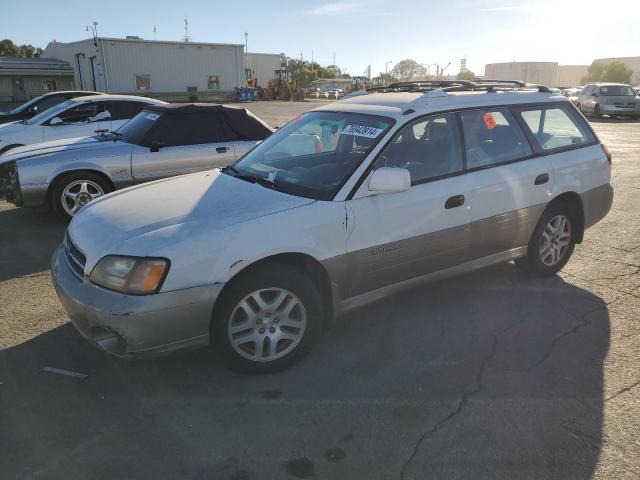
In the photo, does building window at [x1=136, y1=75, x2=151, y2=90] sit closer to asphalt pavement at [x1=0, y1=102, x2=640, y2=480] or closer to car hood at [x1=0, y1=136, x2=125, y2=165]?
car hood at [x1=0, y1=136, x2=125, y2=165]

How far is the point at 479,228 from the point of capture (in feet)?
13.1

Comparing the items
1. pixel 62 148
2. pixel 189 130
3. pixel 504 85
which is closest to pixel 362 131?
pixel 504 85

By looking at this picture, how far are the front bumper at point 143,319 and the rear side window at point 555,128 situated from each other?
10.4ft

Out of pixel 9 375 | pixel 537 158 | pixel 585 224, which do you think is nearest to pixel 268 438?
pixel 9 375

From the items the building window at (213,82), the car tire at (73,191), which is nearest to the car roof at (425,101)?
the car tire at (73,191)

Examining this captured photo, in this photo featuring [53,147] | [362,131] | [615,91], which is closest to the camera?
[362,131]

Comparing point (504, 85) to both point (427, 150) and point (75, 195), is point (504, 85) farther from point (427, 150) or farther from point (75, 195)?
point (75, 195)

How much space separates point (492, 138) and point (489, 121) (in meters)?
0.15

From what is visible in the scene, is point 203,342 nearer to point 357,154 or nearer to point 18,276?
point 357,154

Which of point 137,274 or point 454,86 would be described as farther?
point 454,86

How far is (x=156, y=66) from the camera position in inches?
1748

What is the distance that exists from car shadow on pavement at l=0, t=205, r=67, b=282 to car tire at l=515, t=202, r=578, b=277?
4686 millimetres

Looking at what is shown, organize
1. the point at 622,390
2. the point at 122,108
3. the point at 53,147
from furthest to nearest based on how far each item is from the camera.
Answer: the point at 122,108 → the point at 53,147 → the point at 622,390

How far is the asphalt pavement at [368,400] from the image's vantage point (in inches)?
98.0
